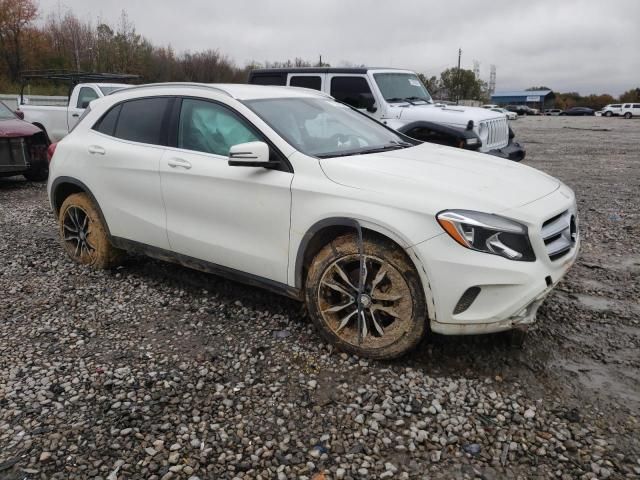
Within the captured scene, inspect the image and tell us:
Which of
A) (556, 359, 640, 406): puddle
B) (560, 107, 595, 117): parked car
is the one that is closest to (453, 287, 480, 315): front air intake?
(556, 359, 640, 406): puddle

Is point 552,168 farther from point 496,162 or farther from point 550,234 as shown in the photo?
point 550,234

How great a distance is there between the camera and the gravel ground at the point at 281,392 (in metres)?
2.52

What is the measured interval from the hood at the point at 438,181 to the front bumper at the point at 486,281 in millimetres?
175

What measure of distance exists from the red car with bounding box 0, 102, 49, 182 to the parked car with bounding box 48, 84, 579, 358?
5.29 meters

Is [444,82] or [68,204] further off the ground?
[444,82]

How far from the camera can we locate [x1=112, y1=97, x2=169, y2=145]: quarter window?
14.2 feet

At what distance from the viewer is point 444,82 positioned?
77.7 m

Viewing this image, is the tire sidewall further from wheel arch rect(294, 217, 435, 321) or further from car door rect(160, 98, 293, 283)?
wheel arch rect(294, 217, 435, 321)

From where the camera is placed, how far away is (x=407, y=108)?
8617 mm

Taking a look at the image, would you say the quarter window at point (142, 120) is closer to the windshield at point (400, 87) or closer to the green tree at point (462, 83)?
the windshield at point (400, 87)

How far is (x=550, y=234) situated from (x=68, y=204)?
167 inches

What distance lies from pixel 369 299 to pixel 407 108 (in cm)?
605

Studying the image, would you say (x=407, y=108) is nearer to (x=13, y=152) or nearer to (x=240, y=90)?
(x=240, y=90)

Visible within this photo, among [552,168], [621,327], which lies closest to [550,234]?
[621,327]
